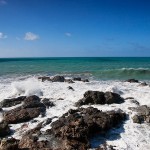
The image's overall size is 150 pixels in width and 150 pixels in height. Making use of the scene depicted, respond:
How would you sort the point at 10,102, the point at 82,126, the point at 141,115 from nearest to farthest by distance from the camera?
the point at 82,126 < the point at 141,115 < the point at 10,102

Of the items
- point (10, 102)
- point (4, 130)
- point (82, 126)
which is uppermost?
point (82, 126)

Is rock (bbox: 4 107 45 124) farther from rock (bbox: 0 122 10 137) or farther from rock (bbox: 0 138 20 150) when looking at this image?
rock (bbox: 0 138 20 150)

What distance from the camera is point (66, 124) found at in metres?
10.6

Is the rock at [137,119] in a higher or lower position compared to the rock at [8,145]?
higher

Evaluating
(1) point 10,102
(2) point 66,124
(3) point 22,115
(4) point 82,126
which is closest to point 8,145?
(2) point 66,124

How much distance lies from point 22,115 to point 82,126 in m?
3.72

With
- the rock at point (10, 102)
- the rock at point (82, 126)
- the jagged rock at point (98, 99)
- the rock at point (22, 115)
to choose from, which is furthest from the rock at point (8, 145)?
the rock at point (10, 102)

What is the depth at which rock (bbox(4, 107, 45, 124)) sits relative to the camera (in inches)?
488

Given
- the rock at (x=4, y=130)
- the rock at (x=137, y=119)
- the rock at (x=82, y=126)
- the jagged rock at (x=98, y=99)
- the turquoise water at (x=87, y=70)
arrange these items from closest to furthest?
the rock at (x=82, y=126), the rock at (x=4, y=130), the rock at (x=137, y=119), the jagged rock at (x=98, y=99), the turquoise water at (x=87, y=70)

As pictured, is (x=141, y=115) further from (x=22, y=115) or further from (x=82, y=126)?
(x=22, y=115)

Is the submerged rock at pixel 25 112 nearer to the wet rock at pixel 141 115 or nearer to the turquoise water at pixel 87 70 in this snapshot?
the wet rock at pixel 141 115

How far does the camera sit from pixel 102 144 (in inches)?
378

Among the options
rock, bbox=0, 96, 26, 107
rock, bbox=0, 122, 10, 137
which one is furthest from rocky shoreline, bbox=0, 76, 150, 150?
rock, bbox=0, 96, 26, 107

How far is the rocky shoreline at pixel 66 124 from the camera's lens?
9195 mm
